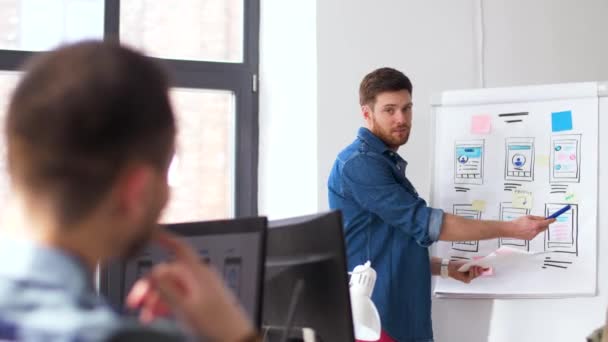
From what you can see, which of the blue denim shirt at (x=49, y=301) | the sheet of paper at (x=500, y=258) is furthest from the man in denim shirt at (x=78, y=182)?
the sheet of paper at (x=500, y=258)

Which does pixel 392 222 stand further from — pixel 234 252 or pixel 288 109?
pixel 234 252

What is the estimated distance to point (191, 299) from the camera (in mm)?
901

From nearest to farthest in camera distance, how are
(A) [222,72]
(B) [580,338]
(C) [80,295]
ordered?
(C) [80,295]
(B) [580,338]
(A) [222,72]

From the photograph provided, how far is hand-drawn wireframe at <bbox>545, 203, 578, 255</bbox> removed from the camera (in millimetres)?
3475

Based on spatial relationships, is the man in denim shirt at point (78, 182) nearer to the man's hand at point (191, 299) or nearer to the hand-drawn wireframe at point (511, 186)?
the man's hand at point (191, 299)

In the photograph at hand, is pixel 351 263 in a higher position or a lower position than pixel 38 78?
lower

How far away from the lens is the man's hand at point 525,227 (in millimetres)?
3363

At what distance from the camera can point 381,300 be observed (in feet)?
10.6

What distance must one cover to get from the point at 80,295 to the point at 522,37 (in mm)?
3709

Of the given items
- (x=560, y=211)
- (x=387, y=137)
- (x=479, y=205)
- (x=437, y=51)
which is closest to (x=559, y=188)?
(x=560, y=211)

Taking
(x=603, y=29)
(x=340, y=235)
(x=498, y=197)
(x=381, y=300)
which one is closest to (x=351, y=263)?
(x=381, y=300)

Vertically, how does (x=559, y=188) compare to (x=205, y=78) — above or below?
below

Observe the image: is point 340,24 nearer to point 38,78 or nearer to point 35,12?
point 35,12

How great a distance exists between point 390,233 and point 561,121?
88cm
